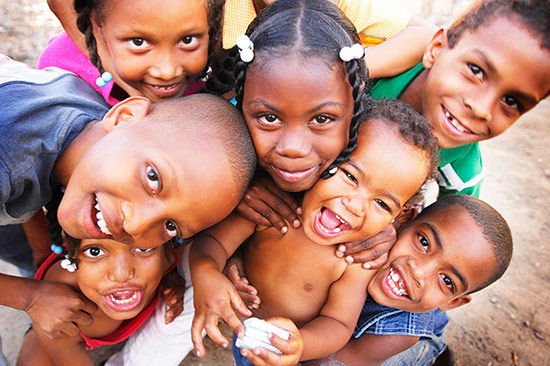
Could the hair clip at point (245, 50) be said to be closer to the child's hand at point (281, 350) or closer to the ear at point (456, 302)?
the child's hand at point (281, 350)

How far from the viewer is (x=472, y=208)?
1800 millimetres

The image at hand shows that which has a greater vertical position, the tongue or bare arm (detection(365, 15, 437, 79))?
bare arm (detection(365, 15, 437, 79))

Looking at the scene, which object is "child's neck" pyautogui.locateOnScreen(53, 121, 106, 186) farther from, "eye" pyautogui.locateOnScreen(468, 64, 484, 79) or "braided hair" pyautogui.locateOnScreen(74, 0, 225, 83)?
"eye" pyautogui.locateOnScreen(468, 64, 484, 79)

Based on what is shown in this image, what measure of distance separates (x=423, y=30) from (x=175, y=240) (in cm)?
160

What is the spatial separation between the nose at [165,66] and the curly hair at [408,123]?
0.71 m

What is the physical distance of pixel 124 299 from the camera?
1648mm

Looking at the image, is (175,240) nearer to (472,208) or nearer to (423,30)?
(472,208)

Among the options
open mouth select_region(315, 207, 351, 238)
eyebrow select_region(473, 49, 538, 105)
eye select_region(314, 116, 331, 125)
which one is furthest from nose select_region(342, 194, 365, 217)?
eyebrow select_region(473, 49, 538, 105)

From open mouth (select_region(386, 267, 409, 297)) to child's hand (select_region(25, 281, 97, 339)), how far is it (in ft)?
4.13

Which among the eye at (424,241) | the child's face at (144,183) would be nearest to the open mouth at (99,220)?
the child's face at (144,183)

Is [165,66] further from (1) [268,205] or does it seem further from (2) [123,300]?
(2) [123,300]

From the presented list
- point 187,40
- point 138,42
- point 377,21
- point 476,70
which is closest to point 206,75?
point 187,40

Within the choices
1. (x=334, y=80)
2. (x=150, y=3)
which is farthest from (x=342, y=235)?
(x=150, y=3)

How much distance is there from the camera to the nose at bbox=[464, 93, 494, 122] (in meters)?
1.69
